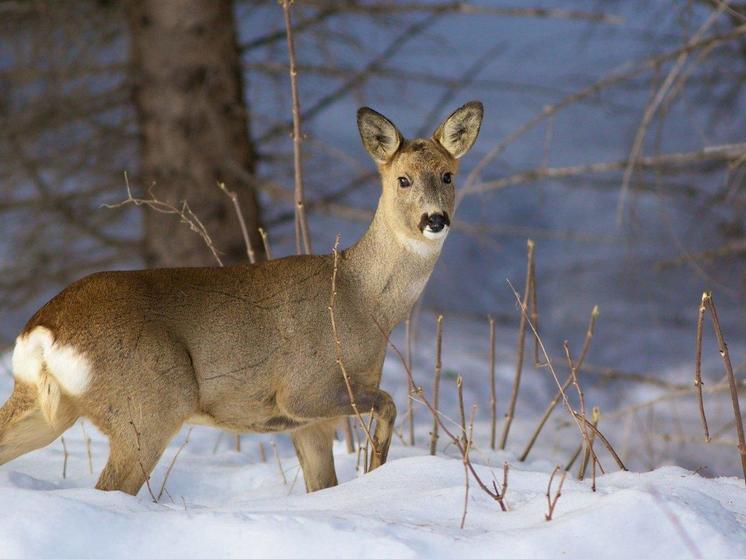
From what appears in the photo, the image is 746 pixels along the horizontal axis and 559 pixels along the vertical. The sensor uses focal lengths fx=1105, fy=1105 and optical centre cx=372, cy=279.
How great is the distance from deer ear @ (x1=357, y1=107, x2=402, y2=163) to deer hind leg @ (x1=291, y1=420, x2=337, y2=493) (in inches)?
43.4

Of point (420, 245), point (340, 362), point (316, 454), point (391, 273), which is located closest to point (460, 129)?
point (420, 245)

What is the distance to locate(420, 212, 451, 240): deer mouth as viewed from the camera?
13.2 feet

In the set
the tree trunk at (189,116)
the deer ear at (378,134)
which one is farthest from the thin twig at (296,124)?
the tree trunk at (189,116)

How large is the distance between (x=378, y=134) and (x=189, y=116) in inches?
152

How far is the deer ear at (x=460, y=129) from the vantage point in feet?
14.5

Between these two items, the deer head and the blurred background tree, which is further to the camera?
the blurred background tree

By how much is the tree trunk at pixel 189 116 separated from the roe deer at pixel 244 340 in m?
3.70

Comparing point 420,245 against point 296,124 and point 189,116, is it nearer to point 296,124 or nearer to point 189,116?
point 296,124

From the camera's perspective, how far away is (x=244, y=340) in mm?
4105

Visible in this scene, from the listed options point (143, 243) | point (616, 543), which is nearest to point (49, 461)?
point (616, 543)

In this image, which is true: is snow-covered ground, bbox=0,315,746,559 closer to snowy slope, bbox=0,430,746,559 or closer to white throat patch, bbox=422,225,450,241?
snowy slope, bbox=0,430,746,559

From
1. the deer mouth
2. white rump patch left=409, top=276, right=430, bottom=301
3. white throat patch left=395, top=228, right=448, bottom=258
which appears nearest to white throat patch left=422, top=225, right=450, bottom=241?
the deer mouth

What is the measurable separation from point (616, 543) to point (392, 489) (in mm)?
1003

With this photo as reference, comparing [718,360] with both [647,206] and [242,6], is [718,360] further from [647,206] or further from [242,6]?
[242,6]
